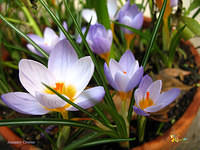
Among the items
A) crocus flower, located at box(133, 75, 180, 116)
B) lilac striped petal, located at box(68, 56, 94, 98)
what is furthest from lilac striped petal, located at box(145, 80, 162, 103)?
lilac striped petal, located at box(68, 56, 94, 98)

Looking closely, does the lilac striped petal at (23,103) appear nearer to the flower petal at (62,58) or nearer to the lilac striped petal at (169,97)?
the flower petal at (62,58)

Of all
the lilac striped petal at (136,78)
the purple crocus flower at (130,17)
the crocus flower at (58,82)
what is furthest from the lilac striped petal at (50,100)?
the purple crocus flower at (130,17)

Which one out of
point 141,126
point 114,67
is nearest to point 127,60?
point 114,67

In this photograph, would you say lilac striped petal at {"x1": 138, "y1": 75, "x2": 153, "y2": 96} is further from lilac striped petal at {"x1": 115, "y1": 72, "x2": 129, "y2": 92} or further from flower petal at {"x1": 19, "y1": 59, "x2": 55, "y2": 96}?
flower petal at {"x1": 19, "y1": 59, "x2": 55, "y2": 96}

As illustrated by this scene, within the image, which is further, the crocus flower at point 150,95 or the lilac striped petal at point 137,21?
the lilac striped petal at point 137,21

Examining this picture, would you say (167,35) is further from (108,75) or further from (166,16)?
(108,75)

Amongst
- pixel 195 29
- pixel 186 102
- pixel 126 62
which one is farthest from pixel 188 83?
pixel 126 62

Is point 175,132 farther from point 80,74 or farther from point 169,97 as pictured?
point 80,74
